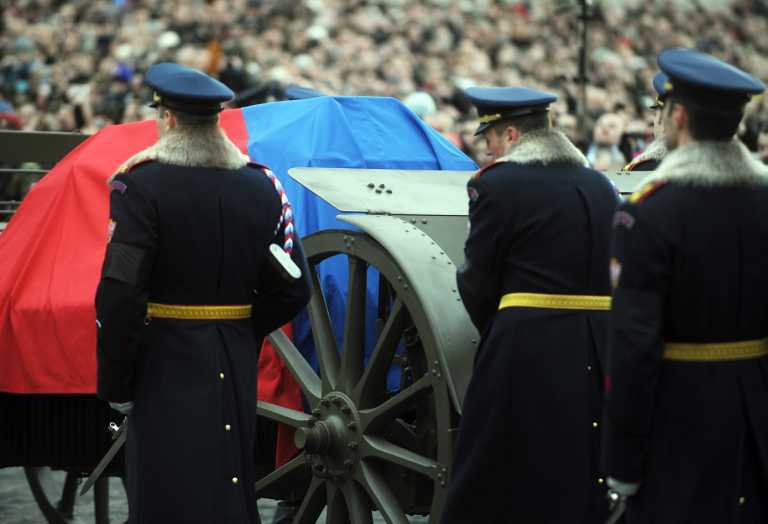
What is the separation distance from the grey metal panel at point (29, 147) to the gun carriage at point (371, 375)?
1533 millimetres

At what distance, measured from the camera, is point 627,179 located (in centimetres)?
587

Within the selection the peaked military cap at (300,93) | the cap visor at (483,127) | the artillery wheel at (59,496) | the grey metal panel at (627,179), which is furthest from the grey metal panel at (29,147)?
the cap visor at (483,127)

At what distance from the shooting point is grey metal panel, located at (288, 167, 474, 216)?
208 inches

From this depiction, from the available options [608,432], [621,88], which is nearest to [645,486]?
[608,432]

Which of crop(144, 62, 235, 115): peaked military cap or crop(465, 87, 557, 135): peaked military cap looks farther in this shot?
crop(465, 87, 557, 135): peaked military cap

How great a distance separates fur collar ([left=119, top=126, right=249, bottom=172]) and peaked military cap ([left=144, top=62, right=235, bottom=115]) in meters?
0.07

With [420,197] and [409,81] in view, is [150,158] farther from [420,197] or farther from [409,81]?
[409,81]

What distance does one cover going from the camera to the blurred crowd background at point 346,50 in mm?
15742

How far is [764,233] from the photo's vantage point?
375 centimetres

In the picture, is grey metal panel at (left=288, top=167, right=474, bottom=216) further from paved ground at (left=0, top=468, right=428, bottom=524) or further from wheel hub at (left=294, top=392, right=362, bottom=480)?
paved ground at (left=0, top=468, right=428, bottom=524)

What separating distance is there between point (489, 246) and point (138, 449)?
118 cm

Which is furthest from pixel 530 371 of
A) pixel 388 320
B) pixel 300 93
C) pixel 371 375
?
pixel 300 93

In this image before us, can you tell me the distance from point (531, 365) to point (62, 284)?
1993 millimetres

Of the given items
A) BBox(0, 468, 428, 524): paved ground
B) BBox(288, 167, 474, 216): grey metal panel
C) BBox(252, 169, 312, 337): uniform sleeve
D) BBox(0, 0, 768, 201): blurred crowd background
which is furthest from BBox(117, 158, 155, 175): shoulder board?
BBox(0, 0, 768, 201): blurred crowd background
